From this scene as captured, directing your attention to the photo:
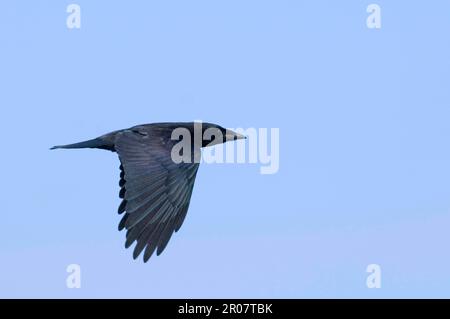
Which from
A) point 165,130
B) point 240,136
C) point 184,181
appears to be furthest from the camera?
point 240,136

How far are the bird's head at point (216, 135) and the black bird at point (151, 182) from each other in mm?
522

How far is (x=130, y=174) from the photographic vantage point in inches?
533

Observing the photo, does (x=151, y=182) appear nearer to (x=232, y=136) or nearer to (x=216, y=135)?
(x=216, y=135)

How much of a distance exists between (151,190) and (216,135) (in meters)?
2.69

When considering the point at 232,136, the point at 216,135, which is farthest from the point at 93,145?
the point at 232,136

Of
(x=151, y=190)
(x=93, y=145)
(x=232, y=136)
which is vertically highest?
(x=232, y=136)

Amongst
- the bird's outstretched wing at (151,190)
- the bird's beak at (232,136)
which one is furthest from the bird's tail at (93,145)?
the bird's beak at (232,136)

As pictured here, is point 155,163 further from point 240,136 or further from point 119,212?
point 240,136

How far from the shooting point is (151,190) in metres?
13.4

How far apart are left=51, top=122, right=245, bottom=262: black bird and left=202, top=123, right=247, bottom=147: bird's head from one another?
0.52 metres

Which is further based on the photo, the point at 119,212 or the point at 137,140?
the point at 137,140

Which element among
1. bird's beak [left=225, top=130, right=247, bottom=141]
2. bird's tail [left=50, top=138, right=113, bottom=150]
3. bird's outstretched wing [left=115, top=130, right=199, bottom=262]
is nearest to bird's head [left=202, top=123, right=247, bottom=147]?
bird's beak [left=225, top=130, right=247, bottom=141]
